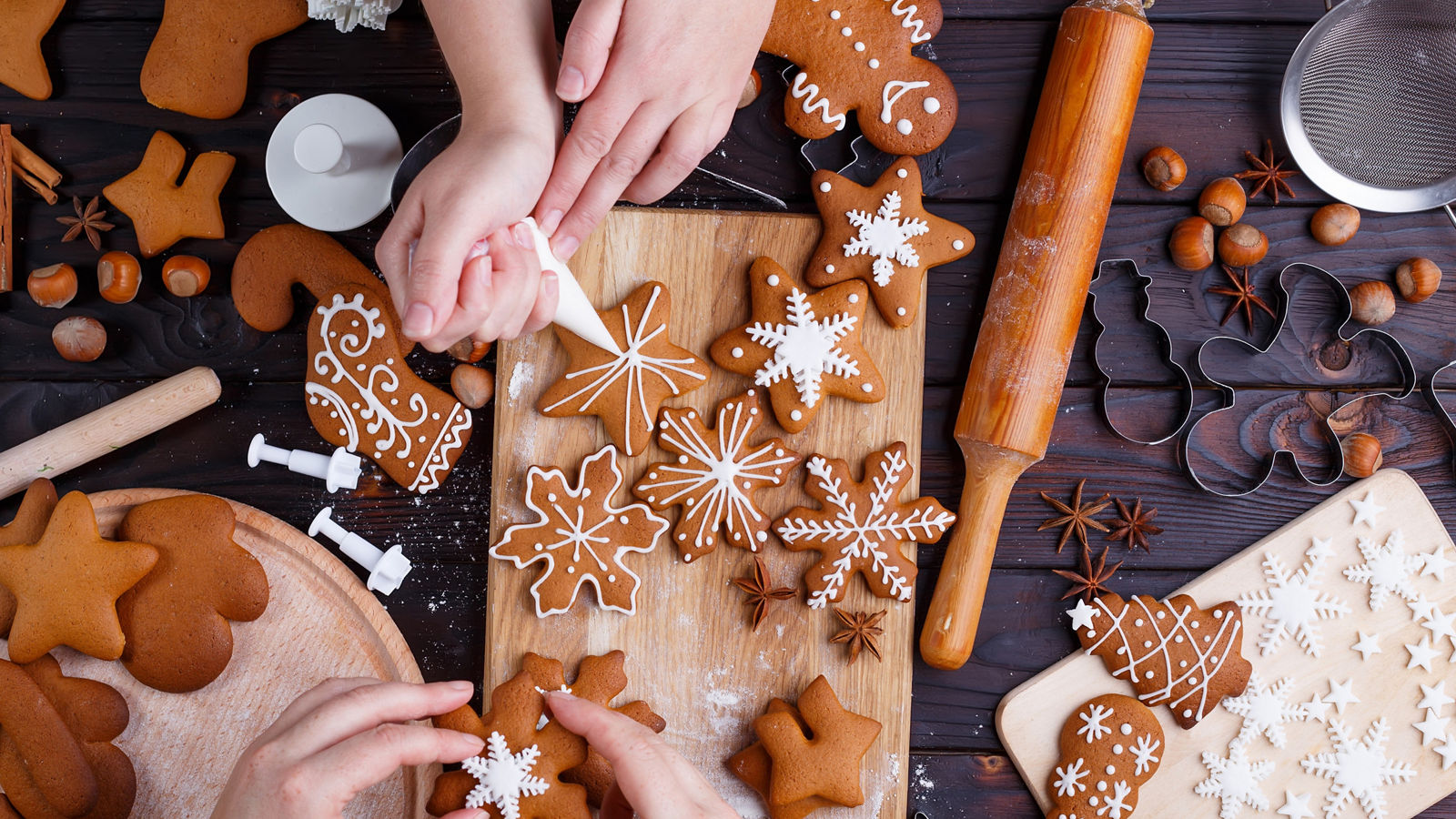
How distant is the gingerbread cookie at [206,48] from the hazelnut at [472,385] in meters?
0.57

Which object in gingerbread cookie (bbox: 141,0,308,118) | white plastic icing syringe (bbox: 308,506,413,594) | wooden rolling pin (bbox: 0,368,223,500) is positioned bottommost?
white plastic icing syringe (bbox: 308,506,413,594)

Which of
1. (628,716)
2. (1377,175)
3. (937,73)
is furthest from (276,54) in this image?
(1377,175)

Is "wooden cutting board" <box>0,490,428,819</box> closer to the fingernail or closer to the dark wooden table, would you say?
the dark wooden table

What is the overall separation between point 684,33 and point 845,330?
0.51m

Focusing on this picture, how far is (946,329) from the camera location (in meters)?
1.48

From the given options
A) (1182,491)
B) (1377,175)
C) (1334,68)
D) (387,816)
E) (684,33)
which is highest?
(684,33)

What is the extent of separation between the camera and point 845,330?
4.60 feet

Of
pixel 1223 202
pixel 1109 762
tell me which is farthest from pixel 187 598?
pixel 1223 202

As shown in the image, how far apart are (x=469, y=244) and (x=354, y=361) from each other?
52 cm

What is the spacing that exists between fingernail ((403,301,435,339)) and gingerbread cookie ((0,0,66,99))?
3.28ft

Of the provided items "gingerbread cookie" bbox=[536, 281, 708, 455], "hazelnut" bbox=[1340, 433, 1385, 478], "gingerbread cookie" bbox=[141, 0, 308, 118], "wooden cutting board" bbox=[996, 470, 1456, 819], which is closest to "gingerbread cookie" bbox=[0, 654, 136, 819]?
"gingerbread cookie" bbox=[536, 281, 708, 455]

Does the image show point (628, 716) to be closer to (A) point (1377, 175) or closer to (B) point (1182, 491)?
(B) point (1182, 491)

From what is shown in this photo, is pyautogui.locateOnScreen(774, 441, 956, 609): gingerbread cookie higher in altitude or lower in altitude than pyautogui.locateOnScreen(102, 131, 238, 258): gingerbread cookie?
lower

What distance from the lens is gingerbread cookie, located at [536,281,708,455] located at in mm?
1398
